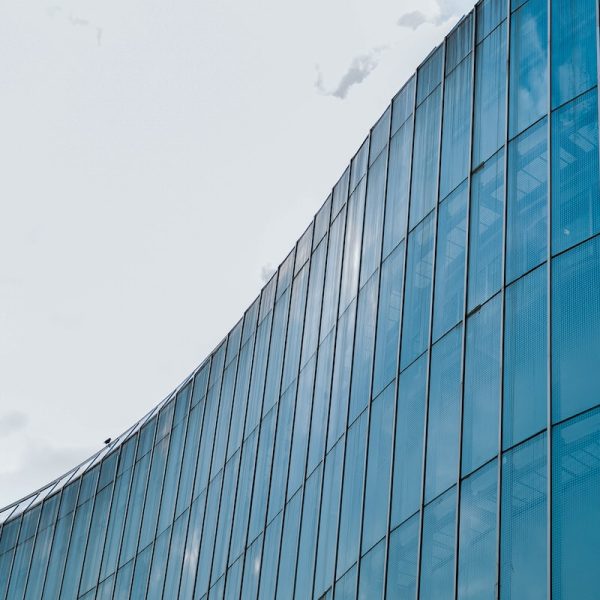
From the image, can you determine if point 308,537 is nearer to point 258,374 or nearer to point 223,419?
point 258,374

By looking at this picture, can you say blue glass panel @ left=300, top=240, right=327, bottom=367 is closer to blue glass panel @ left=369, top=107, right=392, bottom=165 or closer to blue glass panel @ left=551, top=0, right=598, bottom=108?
blue glass panel @ left=369, top=107, right=392, bottom=165

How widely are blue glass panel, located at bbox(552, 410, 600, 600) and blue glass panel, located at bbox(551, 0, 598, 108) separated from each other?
6235 mm

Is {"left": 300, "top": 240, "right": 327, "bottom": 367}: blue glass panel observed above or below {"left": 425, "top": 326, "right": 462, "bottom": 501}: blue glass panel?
above

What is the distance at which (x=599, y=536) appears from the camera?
51.2ft

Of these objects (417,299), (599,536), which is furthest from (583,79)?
(599,536)

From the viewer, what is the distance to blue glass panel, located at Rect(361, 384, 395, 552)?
21.9 metres

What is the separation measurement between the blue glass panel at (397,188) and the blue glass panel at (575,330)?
23.3ft

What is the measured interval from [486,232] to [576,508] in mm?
6351

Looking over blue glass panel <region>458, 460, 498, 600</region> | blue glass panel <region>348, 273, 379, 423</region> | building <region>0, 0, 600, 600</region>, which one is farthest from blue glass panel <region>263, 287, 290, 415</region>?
blue glass panel <region>458, 460, 498, 600</region>

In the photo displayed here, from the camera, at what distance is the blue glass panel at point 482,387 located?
1866 cm

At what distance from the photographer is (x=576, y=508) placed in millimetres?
16141

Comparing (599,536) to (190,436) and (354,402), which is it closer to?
(354,402)

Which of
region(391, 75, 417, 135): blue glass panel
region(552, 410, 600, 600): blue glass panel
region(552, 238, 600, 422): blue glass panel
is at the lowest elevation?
region(552, 410, 600, 600): blue glass panel

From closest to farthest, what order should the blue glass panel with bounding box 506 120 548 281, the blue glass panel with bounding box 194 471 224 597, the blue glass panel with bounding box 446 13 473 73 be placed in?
the blue glass panel with bounding box 506 120 548 281
the blue glass panel with bounding box 446 13 473 73
the blue glass panel with bounding box 194 471 224 597
